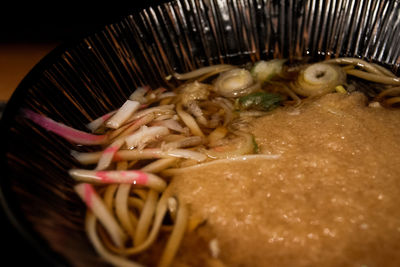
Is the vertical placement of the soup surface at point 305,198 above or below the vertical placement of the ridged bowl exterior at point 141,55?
below

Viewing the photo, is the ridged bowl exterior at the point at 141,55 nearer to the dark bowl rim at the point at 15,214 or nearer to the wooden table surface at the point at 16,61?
the dark bowl rim at the point at 15,214

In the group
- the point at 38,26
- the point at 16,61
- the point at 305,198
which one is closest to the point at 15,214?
the point at 305,198

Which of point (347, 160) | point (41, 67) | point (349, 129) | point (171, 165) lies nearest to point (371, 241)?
point (347, 160)

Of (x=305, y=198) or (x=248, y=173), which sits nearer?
(x=305, y=198)

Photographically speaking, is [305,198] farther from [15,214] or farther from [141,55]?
[141,55]

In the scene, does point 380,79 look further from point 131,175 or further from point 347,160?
point 131,175

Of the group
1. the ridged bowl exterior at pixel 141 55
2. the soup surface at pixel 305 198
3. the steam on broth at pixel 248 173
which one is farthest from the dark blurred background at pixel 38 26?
the soup surface at pixel 305 198

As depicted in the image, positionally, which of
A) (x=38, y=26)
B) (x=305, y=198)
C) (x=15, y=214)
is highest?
(x=15, y=214)
